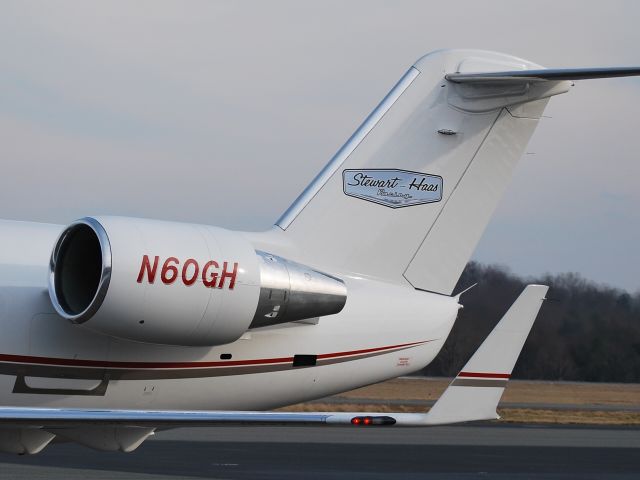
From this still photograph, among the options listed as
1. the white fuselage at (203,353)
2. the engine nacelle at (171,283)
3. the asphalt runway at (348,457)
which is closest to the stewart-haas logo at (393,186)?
the white fuselage at (203,353)

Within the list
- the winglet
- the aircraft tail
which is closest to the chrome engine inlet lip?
the aircraft tail

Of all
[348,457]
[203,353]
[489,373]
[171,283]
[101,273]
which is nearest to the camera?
[489,373]

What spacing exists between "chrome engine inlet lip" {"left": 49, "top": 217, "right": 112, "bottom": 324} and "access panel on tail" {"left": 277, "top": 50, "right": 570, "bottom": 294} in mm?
2540

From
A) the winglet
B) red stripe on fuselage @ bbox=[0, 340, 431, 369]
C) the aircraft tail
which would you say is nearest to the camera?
the winglet

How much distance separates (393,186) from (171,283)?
3.27 m

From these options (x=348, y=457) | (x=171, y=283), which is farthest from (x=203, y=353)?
(x=348, y=457)

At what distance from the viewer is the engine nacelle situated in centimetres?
1000

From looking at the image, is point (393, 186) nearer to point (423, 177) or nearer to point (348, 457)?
point (423, 177)

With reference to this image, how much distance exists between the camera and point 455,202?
41.0 ft

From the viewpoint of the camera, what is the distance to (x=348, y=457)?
53.8ft

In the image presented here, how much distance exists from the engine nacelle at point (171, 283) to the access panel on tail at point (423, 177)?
1192mm

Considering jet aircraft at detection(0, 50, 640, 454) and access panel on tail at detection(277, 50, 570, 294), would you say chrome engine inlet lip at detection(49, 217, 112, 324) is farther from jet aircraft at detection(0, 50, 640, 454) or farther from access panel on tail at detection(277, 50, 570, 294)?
access panel on tail at detection(277, 50, 570, 294)

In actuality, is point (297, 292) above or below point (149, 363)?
above

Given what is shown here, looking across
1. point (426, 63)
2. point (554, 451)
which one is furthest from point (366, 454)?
point (426, 63)
